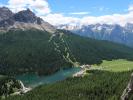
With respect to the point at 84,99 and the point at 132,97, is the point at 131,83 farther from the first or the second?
the point at 84,99

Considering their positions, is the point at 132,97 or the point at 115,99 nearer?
the point at 132,97

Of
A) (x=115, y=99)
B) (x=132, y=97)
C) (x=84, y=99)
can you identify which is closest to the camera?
(x=132, y=97)

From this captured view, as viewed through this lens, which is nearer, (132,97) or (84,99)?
(132,97)

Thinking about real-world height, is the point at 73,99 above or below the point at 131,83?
below

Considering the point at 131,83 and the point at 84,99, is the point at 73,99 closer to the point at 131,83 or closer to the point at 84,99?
the point at 84,99

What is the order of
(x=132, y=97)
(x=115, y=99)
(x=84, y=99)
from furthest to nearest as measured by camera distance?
(x=84, y=99) < (x=115, y=99) < (x=132, y=97)

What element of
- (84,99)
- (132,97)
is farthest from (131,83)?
(84,99)

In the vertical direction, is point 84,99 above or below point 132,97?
below

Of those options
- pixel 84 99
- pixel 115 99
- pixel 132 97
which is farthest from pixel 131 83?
pixel 84 99
